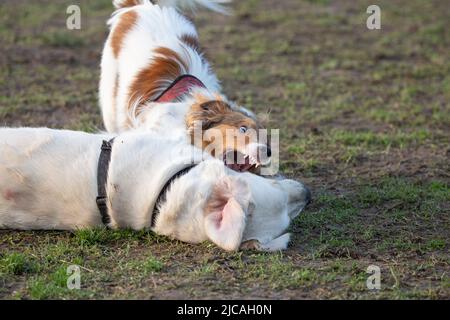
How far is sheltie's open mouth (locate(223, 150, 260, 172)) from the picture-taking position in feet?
17.6

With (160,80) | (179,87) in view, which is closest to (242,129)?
(179,87)

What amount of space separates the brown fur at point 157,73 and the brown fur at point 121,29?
432 mm

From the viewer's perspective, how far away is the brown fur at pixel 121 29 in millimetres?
6730

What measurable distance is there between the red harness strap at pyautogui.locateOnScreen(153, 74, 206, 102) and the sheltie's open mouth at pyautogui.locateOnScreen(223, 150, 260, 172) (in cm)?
78

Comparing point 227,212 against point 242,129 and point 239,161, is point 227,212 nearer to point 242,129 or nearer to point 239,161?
point 239,161

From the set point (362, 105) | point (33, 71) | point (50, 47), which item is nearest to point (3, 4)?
point (50, 47)

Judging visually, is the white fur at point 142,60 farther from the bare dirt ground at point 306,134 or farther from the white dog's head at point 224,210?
the white dog's head at point 224,210

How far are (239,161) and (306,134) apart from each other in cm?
245

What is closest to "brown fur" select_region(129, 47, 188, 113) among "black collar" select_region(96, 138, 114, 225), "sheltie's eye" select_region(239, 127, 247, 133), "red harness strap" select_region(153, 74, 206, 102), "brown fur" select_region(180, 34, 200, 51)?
"red harness strap" select_region(153, 74, 206, 102)

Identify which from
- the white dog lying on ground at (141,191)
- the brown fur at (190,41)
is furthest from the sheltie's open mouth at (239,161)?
the brown fur at (190,41)

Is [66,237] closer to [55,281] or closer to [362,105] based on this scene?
[55,281]

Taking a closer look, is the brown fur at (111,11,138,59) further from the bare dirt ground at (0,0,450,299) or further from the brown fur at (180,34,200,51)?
the bare dirt ground at (0,0,450,299)

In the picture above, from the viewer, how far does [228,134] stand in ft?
18.5

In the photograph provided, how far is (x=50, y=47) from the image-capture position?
10.6 m
